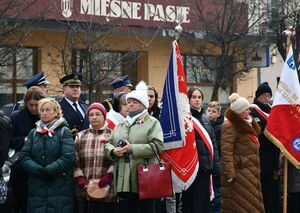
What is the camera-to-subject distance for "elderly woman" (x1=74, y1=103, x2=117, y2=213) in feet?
23.5

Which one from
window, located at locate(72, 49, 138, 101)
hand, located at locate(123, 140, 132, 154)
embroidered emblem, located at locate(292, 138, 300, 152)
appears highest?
window, located at locate(72, 49, 138, 101)

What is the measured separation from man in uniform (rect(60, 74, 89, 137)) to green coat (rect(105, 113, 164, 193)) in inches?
44.0

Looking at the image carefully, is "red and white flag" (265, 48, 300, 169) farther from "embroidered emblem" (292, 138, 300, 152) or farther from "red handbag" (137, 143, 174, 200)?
"red handbag" (137, 143, 174, 200)

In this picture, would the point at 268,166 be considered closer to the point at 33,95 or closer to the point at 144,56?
the point at 33,95

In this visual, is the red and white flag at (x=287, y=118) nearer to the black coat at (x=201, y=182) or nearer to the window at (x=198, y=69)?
the black coat at (x=201, y=182)

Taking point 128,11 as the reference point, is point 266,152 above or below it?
below

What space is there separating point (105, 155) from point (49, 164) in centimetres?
64

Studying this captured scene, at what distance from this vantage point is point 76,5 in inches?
655

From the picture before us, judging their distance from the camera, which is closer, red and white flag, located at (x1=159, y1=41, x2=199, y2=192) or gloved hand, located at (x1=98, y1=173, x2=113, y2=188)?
gloved hand, located at (x1=98, y1=173, x2=113, y2=188)

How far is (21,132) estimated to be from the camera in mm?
7582

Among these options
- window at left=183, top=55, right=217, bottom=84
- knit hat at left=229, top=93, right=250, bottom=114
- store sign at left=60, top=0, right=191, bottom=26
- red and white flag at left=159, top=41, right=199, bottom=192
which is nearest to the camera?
red and white flag at left=159, top=41, right=199, bottom=192

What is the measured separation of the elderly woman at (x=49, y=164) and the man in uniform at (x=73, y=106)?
1014mm

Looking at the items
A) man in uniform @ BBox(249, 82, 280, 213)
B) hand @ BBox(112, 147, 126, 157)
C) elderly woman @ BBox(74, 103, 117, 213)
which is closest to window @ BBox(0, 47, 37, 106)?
man in uniform @ BBox(249, 82, 280, 213)

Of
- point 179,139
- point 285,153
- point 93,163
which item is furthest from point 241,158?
point 93,163
